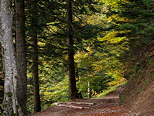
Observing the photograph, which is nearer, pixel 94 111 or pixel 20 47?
pixel 94 111

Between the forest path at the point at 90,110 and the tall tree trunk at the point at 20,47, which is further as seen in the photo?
the tall tree trunk at the point at 20,47

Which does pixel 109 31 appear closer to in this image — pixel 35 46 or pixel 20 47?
pixel 35 46

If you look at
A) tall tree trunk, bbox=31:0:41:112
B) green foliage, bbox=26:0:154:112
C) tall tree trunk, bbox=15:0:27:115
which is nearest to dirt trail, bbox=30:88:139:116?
tall tree trunk, bbox=15:0:27:115

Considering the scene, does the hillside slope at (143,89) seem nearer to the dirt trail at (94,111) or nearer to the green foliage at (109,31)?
the dirt trail at (94,111)

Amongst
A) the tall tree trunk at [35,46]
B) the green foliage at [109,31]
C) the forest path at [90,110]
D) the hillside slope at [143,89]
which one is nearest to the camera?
the hillside slope at [143,89]

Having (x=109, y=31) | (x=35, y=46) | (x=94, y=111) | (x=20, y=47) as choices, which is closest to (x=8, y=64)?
(x=20, y=47)

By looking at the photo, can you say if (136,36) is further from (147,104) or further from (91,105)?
(147,104)

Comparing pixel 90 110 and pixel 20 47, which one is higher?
pixel 20 47

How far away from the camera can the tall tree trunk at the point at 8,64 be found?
6.86m

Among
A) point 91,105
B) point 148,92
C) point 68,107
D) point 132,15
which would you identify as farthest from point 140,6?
point 68,107

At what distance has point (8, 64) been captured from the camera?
22.9 feet

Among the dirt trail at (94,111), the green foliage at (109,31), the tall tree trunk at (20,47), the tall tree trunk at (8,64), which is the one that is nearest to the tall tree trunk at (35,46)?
the green foliage at (109,31)

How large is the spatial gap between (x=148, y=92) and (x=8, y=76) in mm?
5288

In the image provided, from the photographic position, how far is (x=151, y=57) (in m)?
7.88
